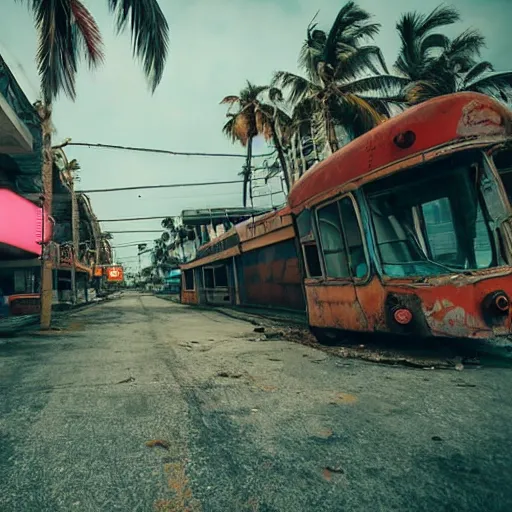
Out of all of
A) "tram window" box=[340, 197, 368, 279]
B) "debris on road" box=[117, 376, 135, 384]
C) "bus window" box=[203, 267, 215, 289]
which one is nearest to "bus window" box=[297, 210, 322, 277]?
"tram window" box=[340, 197, 368, 279]

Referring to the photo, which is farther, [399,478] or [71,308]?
[71,308]

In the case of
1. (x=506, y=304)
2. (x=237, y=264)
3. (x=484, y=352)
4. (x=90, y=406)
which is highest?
(x=237, y=264)

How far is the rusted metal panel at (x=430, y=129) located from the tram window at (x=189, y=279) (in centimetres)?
1879

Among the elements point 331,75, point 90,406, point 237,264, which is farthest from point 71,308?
point 90,406

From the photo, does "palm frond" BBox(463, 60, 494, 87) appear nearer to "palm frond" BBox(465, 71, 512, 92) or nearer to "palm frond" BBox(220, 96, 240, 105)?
"palm frond" BBox(465, 71, 512, 92)

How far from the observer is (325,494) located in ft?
5.96

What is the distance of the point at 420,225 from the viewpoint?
16.9ft

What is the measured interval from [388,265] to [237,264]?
9.61 metres

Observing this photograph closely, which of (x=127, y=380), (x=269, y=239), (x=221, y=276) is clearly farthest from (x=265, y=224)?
(x=221, y=276)

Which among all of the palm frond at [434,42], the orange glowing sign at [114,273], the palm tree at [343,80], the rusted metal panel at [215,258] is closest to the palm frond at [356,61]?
the palm tree at [343,80]

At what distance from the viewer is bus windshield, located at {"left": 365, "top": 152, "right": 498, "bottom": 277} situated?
13.7ft

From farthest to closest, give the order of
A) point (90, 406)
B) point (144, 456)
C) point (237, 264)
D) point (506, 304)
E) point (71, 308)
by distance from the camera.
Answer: point (71, 308), point (237, 264), point (506, 304), point (90, 406), point (144, 456)

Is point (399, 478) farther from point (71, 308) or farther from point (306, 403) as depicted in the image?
point (71, 308)

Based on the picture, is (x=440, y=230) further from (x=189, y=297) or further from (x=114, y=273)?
(x=114, y=273)
